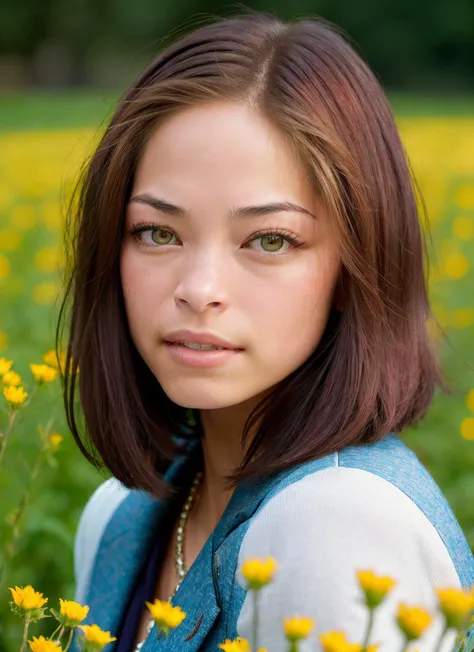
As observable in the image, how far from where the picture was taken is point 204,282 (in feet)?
4.64

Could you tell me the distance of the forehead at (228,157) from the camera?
145cm

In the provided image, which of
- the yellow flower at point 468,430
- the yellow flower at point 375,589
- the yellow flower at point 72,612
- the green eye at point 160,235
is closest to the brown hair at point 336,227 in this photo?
the green eye at point 160,235

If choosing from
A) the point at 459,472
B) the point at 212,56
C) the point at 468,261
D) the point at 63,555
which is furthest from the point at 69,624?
the point at 468,261

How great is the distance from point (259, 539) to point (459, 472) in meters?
1.78

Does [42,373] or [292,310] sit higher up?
[292,310]

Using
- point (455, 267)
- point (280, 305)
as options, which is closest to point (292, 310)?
point (280, 305)

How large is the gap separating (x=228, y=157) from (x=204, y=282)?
18 centimetres

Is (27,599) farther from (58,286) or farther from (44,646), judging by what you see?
(58,286)

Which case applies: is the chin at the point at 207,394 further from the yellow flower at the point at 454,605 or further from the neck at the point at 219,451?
the yellow flower at the point at 454,605

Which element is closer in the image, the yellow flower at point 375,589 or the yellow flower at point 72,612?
the yellow flower at point 375,589

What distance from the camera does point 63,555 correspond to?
250cm

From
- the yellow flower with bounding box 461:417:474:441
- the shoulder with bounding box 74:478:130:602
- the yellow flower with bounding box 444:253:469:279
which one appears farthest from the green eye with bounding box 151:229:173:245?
the yellow flower with bounding box 444:253:469:279

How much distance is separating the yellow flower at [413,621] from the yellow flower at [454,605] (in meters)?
0.02

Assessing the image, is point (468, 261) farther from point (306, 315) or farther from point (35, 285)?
point (306, 315)
